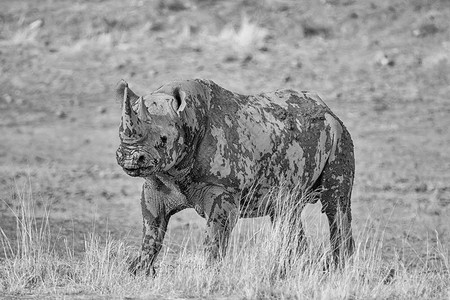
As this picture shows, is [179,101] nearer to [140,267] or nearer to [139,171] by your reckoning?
[139,171]

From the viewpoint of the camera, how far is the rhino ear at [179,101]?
26.0ft

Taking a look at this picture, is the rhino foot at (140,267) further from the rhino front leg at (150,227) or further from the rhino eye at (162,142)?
the rhino eye at (162,142)

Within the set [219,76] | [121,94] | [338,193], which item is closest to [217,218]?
[121,94]

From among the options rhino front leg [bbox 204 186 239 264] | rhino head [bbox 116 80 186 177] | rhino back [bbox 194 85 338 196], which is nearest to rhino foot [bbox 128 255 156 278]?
rhino front leg [bbox 204 186 239 264]

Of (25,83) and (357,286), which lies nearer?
(357,286)

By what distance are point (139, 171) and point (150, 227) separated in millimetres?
961

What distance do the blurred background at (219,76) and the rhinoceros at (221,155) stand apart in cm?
315

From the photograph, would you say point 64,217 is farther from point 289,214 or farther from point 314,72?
point 314,72

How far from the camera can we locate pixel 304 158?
8.91 m

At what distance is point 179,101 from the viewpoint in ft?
26.5

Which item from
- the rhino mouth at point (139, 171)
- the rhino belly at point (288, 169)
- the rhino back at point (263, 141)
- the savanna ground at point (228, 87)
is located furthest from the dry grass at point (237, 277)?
the rhino mouth at point (139, 171)

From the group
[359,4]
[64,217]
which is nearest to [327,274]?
[64,217]

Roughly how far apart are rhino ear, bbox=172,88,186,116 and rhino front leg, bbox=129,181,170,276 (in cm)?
66

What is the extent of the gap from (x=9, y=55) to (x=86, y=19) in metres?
2.46
